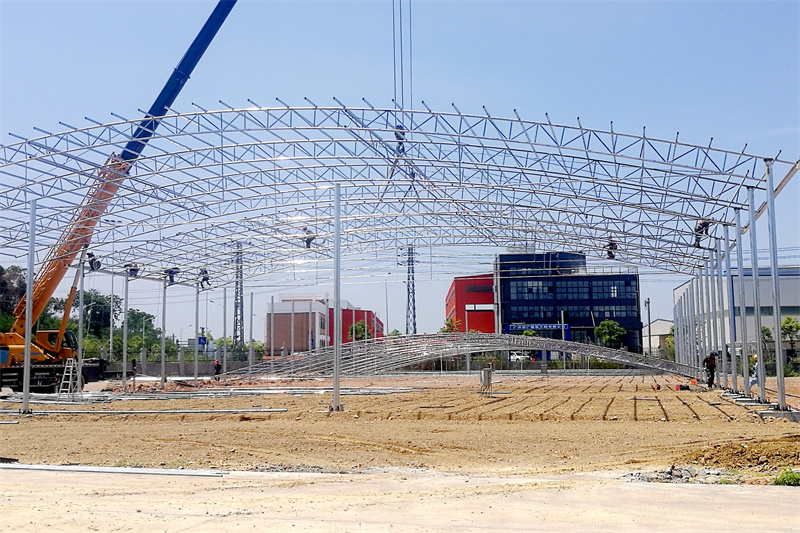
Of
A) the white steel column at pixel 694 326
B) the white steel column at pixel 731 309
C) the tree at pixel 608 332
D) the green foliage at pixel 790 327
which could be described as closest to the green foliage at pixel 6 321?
the white steel column at pixel 694 326

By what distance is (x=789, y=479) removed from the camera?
8.45m

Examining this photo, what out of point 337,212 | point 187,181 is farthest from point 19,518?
point 187,181

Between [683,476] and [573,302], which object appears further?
[573,302]

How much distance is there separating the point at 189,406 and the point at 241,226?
39.3ft

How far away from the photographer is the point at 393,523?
6.86m

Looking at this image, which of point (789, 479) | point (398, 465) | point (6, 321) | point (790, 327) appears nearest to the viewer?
point (789, 479)

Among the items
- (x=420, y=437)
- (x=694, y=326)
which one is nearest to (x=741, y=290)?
(x=420, y=437)

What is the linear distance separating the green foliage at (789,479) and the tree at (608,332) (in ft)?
215

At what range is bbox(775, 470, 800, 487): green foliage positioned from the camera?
27.7 ft

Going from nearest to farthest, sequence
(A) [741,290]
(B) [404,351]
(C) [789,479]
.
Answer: (C) [789,479] < (A) [741,290] < (B) [404,351]

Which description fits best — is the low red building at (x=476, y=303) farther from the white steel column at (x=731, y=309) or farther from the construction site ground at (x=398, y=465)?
the construction site ground at (x=398, y=465)

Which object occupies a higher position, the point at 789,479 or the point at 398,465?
the point at 789,479

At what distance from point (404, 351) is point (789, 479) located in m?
37.1

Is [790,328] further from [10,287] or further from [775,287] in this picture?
[10,287]
